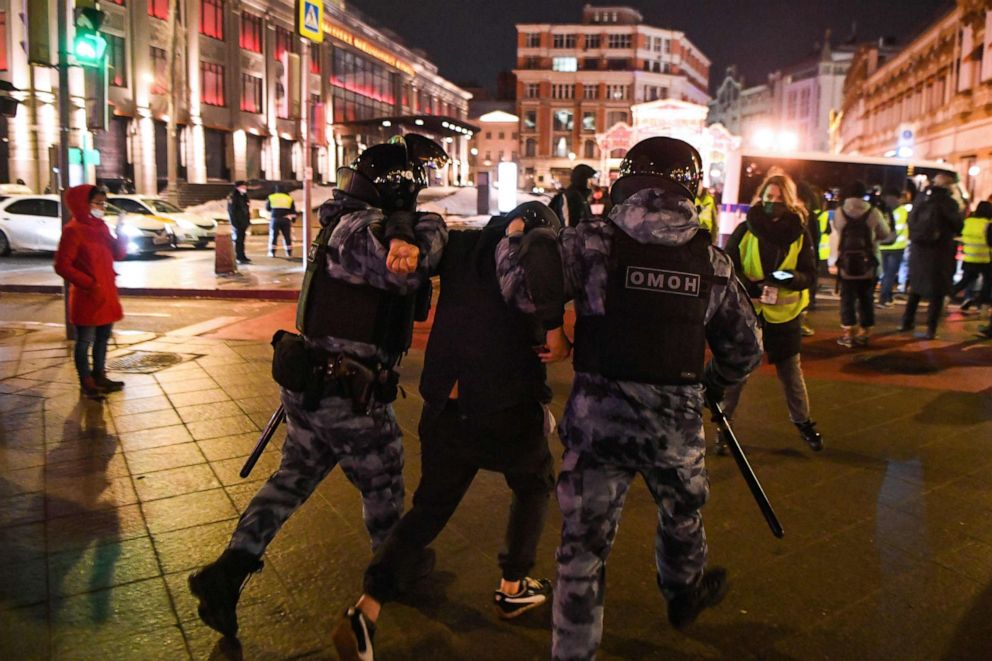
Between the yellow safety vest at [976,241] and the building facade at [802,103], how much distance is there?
6141 cm

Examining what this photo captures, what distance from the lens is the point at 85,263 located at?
6.27m

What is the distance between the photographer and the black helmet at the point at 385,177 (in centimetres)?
308

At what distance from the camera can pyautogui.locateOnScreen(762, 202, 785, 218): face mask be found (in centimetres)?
521

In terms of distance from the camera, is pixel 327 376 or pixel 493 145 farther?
pixel 493 145

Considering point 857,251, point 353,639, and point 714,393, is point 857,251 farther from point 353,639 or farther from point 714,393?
point 353,639

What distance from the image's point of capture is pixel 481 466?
2898mm

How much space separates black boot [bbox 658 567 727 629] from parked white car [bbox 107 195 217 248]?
63.9ft

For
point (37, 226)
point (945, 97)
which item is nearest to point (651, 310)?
point (37, 226)

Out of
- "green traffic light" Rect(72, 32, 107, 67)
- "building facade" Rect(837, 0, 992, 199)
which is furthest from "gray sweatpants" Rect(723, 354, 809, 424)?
"building facade" Rect(837, 0, 992, 199)

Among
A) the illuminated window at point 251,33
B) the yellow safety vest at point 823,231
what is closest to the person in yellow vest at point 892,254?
the yellow safety vest at point 823,231

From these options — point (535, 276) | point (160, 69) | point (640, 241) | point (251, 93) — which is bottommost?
point (535, 276)

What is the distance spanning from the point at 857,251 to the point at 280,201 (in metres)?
12.6

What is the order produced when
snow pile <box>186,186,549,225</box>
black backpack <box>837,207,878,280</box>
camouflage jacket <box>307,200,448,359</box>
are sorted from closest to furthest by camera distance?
camouflage jacket <box>307,200,448,359</box> < black backpack <box>837,207,878,280</box> < snow pile <box>186,186,549,225</box>

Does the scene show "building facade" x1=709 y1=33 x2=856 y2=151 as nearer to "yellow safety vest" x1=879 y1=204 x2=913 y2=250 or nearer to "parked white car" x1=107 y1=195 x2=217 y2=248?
"parked white car" x1=107 y1=195 x2=217 y2=248
